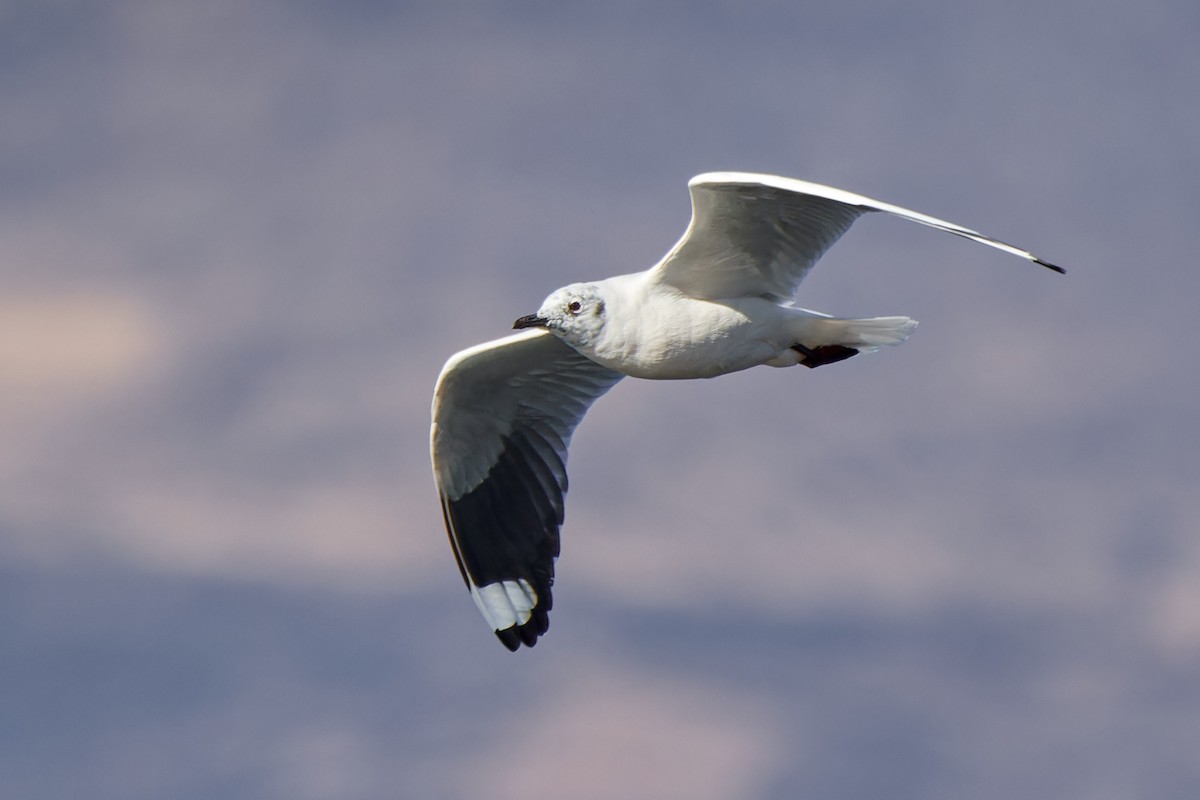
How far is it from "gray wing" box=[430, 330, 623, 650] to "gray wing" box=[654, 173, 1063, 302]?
1.51 metres

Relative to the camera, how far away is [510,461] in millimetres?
10477

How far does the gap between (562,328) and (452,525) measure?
8.54ft

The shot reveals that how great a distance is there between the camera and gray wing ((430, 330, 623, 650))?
393 inches

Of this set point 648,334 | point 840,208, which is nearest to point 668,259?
point 648,334

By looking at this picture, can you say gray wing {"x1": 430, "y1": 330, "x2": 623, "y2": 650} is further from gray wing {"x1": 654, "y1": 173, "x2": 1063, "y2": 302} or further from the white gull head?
gray wing {"x1": 654, "y1": 173, "x2": 1063, "y2": 302}

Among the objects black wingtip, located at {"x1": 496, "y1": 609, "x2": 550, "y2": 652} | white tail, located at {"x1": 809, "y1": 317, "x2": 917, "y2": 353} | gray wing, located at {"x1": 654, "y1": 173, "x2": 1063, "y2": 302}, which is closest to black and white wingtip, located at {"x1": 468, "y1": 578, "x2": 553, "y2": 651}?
black wingtip, located at {"x1": 496, "y1": 609, "x2": 550, "y2": 652}

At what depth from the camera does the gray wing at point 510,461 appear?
9.99m

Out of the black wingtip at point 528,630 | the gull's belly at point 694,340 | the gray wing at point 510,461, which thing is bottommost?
the black wingtip at point 528,630

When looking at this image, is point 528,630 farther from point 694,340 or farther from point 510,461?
point 694,340

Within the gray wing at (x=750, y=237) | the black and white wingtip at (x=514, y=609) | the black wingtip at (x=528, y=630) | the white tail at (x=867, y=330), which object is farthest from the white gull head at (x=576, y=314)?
the black wingtip at (x=528, y=630)

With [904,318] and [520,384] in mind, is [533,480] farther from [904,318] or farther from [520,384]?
[904,318]

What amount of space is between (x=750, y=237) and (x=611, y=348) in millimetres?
944

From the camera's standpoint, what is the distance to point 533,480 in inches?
415

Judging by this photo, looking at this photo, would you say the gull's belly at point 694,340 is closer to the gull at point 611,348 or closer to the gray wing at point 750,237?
the gull at point 611,348
